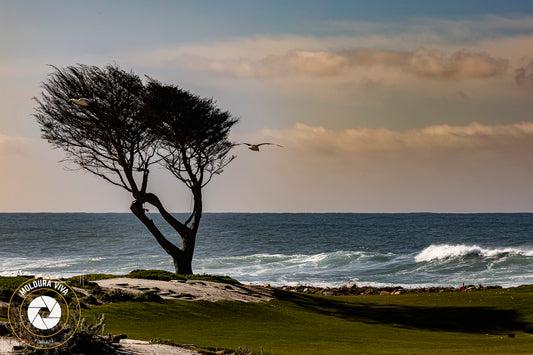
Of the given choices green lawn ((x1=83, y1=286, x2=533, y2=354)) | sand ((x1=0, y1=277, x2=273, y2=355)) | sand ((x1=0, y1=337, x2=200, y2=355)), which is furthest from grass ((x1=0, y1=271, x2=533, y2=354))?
sand ((x1=0, y1=337, x2=200, y2=355))

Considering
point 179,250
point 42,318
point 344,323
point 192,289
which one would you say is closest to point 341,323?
point 344,323

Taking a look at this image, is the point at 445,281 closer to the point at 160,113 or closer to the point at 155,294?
the point at 160,113

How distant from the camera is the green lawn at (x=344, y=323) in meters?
16.7

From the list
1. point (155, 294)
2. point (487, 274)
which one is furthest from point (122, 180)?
point (487, 274)

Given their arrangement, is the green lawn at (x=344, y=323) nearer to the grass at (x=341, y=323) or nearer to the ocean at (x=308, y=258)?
the grass at (x=341, y=323)

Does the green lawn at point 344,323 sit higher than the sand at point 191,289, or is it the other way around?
the sand at point 191,289

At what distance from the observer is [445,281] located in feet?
158

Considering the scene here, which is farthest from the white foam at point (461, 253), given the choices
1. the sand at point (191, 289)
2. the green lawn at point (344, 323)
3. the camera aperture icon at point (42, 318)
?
the camera aperture icon at point (42, 318)

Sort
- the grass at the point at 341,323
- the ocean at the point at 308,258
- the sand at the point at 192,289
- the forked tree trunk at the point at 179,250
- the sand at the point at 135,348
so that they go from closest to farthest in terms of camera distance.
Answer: the sand at the point at 135,348
the grass at the point at 341,323
the sand at the point at 192,289
the forked tree trunk at the point at 179,250
the ocean at the point at 308,258

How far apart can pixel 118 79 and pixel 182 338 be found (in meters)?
18.7

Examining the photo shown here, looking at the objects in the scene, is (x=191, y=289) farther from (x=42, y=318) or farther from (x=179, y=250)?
(x=42, y=318)

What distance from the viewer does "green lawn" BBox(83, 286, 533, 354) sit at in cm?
1673

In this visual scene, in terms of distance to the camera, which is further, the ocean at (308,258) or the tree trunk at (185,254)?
the ocean at (308,258)

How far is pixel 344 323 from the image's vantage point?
2309cm
